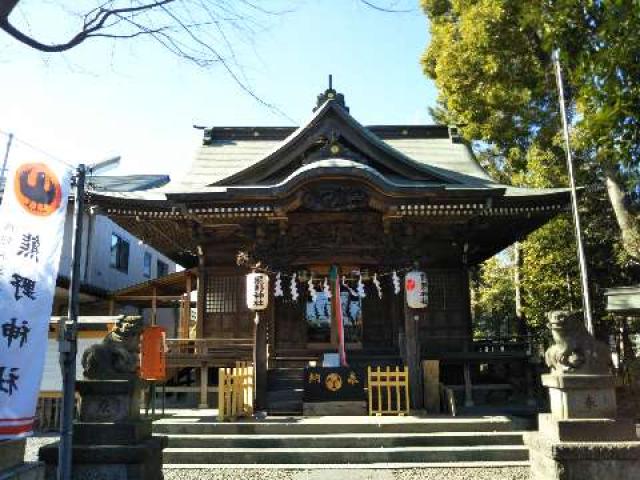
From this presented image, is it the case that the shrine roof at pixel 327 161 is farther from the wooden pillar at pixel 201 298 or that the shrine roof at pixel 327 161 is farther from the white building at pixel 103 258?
the white building at pixel 103 258

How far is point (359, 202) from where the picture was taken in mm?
12070

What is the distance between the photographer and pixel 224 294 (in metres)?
14.7

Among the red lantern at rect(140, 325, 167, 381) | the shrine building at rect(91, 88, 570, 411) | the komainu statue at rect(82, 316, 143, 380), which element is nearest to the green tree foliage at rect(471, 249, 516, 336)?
the shrine building at rect(91, 88, 570, 411)

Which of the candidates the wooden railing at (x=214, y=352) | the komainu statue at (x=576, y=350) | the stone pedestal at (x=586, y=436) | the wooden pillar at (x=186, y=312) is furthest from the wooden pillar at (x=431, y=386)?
the wooden pillar at (x=186, y=312)

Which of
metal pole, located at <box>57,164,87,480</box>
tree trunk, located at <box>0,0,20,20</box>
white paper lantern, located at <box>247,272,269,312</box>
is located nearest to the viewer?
tree trunk, located at <box>0,0,20,20</box>

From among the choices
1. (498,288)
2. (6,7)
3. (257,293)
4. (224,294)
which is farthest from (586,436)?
(498,288)

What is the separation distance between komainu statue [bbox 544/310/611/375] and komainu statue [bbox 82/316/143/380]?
5.07 m

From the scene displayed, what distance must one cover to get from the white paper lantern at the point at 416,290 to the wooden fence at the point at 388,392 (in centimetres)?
149

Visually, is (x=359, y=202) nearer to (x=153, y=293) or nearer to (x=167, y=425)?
(x=167, y=425)

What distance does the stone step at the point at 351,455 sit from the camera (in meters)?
8.82

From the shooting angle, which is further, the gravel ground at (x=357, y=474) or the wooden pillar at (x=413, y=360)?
the wooden pillar at (x=413, y=360)

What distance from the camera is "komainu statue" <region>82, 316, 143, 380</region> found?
20.4 ft

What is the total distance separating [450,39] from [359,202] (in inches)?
386

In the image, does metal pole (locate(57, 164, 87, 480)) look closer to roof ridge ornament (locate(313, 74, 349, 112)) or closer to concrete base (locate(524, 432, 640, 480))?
concrete base (locate(524, 432, 640, 480))
